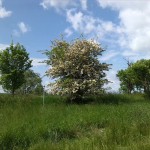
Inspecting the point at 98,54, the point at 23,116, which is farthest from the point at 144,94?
the point at 23,116

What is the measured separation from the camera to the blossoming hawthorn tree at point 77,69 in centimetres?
2897

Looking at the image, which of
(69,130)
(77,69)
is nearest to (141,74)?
(77,69)

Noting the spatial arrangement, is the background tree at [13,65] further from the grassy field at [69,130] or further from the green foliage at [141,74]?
the grassy field at [69,130]

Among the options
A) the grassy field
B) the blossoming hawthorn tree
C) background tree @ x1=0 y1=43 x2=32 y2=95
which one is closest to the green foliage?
the blossoming hawthorn tree

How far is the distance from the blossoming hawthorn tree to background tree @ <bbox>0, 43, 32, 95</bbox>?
4.11 metres

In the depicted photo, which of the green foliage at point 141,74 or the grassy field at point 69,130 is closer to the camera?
the grassy field at point 69,130

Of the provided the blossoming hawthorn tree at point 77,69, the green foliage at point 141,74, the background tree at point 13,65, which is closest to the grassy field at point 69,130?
the blossoming hawthorn tree at point 77,69

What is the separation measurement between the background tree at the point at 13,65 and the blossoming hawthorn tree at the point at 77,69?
4.11 metres

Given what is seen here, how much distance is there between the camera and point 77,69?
29.5m

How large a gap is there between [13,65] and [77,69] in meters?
7.41

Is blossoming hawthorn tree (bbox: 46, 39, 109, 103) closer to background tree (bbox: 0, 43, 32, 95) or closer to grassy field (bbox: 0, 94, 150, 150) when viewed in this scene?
background tree (bbox: 0, 43, 32, 95)

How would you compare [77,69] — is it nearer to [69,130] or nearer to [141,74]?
[141,74]

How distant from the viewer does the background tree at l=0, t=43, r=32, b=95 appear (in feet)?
112

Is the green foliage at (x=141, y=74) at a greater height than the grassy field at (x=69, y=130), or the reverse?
the green foliage at (x=141, y=74)
